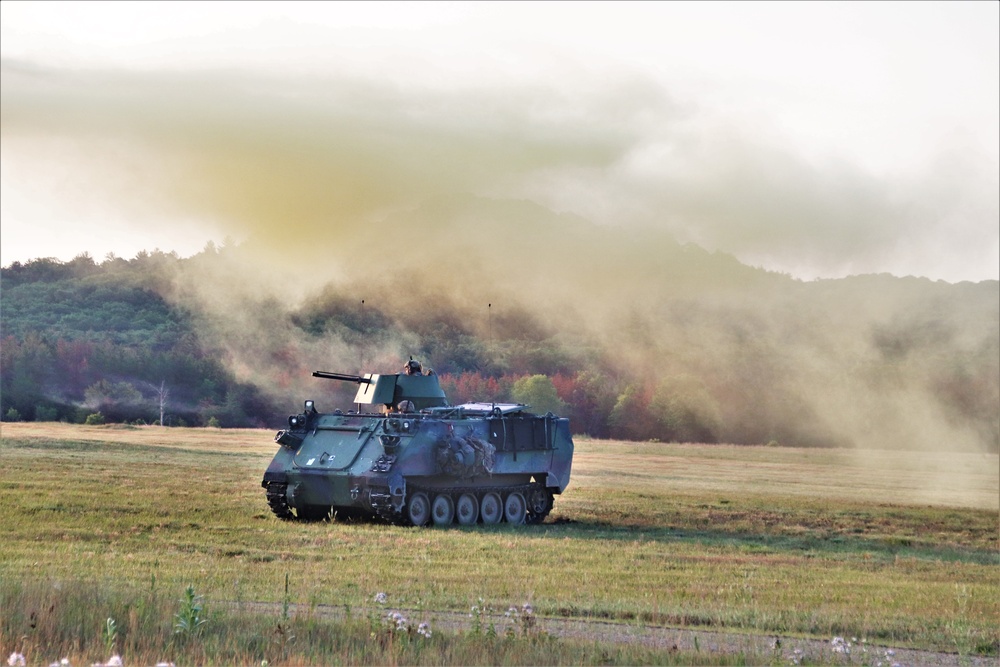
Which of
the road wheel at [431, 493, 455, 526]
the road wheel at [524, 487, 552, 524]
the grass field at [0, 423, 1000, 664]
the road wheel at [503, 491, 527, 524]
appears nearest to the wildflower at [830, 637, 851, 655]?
the grass field at [0, 423, 1000, 664]

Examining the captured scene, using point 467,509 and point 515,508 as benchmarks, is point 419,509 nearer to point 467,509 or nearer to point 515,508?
point 467,509

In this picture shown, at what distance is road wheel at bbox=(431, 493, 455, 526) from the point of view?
1065 inches

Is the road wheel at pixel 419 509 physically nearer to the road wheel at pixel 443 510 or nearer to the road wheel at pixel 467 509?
the road wheel at pixel 443 510

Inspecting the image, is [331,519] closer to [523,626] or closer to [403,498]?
[403,498]

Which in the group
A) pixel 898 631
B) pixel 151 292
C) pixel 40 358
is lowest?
pixel 898 631

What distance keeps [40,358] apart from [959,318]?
63110mm

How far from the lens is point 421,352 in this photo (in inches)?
2576

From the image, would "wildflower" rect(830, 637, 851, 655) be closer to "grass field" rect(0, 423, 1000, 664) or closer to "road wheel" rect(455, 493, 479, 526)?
"grass field" rect(0, 423, 1000, 664)

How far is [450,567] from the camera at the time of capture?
63.9ft

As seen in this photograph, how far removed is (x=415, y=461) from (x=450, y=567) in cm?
722

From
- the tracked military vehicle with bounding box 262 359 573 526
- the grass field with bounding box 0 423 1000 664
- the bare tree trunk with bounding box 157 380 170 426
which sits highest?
the bare tree trunk with bounding box 157 380 170 426

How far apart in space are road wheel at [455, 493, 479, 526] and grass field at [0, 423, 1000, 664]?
3.89ft

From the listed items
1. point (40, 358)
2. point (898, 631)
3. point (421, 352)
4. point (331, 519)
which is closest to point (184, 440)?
point (40, 358)

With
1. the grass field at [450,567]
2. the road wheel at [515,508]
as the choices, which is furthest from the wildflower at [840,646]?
the road wheel at [515,508]
